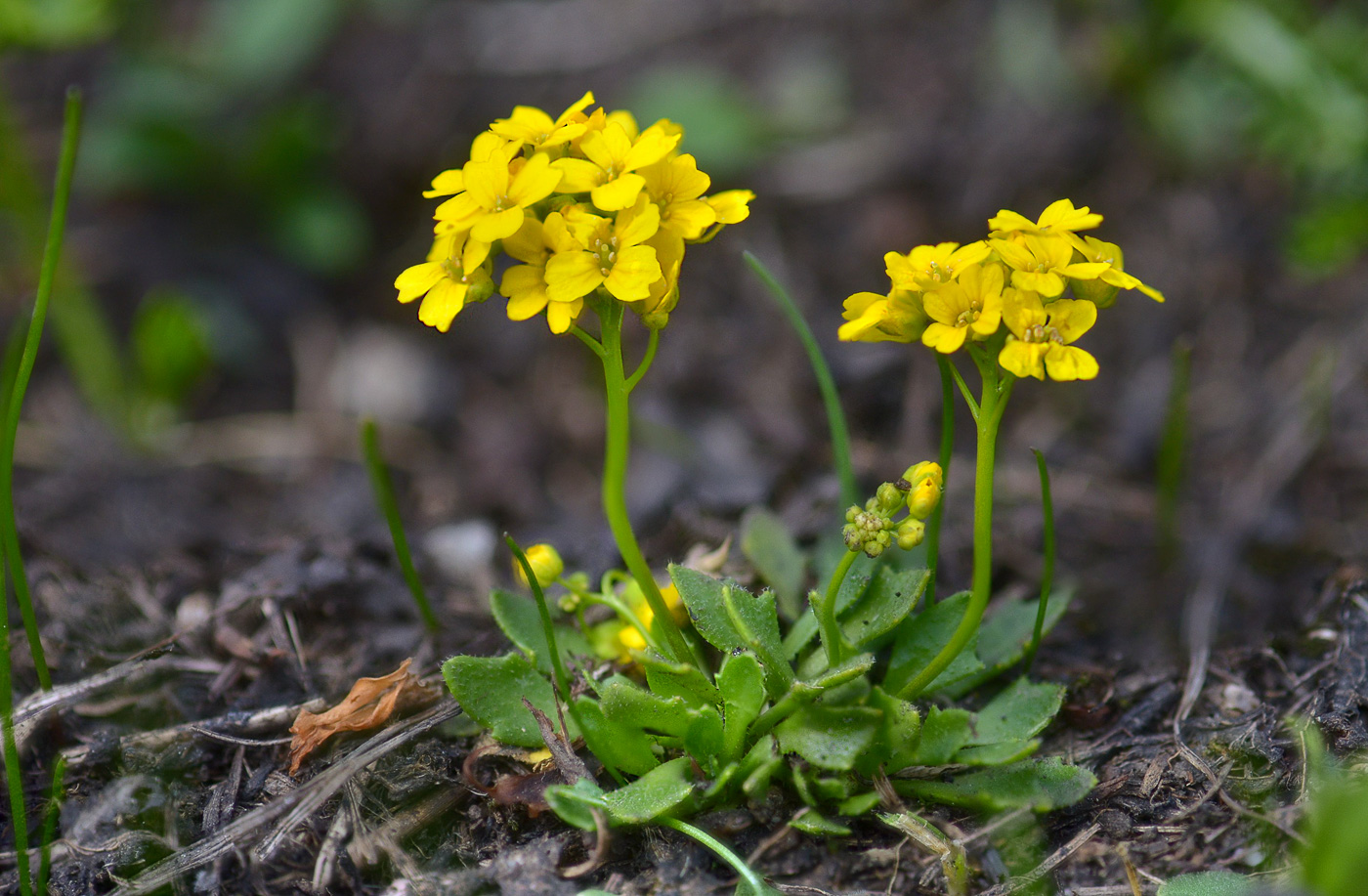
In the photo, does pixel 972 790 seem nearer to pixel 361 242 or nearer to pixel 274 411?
pixel 274 411

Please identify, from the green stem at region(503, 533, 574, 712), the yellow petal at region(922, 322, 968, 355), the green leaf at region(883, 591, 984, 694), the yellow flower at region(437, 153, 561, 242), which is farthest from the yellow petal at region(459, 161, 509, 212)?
the green leaf at region(883, 591, 984, 694)

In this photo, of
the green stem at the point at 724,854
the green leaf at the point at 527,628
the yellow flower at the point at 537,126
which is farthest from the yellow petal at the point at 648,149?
the green stem at the point at 724,854

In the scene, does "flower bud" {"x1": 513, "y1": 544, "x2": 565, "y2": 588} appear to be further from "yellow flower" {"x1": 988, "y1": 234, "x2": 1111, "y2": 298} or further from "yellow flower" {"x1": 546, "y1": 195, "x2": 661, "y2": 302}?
"yellow flower" {"x1": 988, "y1": 234, "x2": 1111, "y2": 298}

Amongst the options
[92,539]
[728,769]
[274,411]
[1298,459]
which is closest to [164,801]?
[728,769]

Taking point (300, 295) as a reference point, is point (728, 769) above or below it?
below

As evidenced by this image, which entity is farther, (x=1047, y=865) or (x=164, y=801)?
(x=164, y=801)
